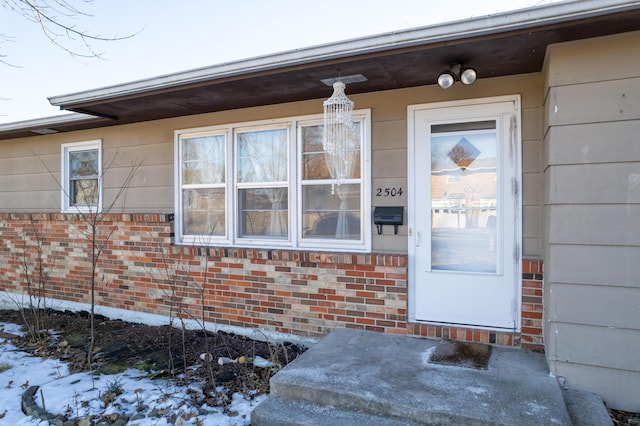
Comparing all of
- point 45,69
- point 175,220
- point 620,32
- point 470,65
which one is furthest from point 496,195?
point 45,69

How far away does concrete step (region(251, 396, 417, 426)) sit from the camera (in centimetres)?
241

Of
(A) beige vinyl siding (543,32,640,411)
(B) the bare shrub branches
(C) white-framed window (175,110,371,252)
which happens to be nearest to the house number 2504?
(C) white-framed window (175,110,371,252)

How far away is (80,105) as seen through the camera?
433 centimetres

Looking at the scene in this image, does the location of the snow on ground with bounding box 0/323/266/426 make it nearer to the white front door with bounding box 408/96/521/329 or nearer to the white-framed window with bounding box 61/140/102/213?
the white front door with bounding box 408/96/521/329

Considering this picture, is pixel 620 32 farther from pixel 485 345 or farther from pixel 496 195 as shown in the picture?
pixel 485 345

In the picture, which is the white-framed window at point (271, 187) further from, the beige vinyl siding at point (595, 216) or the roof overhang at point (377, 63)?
the beige vinyl siding at point (595, 216)

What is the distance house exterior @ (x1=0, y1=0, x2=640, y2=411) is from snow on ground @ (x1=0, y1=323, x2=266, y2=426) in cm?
103

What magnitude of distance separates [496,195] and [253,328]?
8.80ft

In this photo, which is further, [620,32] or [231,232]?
[231,232]

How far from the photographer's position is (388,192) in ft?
12.4

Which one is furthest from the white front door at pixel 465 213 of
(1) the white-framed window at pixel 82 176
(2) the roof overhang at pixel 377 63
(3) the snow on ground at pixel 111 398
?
(1) the white-framed window at pixel 82 176

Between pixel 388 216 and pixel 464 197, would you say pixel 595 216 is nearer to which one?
pixel 464 197

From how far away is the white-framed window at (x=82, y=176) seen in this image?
5.43m

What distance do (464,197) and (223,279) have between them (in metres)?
2.59
